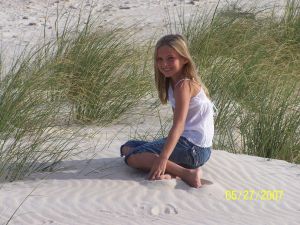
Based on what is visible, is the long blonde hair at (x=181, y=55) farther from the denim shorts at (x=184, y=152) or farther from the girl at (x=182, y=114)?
the denim shorts at (x=184, y=152)

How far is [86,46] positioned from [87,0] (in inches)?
313

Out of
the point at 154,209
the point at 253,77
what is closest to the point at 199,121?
the point at 154,209

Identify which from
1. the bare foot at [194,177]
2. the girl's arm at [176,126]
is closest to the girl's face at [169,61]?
the girl's arm at [176,126]

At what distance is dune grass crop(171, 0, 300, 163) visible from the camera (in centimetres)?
505

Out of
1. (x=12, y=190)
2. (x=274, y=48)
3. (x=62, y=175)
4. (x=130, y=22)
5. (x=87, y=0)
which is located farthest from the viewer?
(x=87, y=0)

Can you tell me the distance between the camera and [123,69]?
6355 millimetres

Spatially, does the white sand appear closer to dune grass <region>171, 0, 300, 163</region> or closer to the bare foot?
the bare foot

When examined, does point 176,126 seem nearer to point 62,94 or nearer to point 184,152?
point 184,152

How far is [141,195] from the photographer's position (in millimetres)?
3953

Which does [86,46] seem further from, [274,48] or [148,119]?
[274,48]

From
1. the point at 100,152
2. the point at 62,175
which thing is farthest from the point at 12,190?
the point at 100,152

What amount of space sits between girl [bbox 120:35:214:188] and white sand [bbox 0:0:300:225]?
116 millimetres
